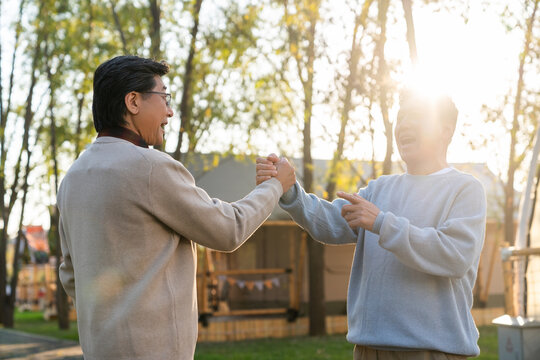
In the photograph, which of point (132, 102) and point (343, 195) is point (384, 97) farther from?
point (132, 102)

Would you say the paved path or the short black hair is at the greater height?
the short black hair

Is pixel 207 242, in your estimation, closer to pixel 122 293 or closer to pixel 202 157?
pixel 122 293

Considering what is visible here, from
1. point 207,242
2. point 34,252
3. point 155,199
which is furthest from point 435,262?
point 34,252

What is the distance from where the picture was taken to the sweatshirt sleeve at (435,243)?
269 centimetres

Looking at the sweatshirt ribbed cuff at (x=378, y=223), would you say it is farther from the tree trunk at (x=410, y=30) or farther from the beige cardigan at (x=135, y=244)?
the tree trunk at (x=410, y=30)

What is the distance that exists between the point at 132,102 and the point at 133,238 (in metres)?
0.52

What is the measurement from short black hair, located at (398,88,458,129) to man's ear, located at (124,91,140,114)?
1.06 metres

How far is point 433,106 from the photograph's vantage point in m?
2.99

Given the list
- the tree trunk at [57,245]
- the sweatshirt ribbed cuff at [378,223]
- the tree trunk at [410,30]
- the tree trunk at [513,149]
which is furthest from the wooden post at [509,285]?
the tree trunk at [57,245]

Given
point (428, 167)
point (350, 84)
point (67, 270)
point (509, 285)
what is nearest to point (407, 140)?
point (428, 167)

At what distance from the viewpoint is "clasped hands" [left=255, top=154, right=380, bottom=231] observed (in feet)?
9.06

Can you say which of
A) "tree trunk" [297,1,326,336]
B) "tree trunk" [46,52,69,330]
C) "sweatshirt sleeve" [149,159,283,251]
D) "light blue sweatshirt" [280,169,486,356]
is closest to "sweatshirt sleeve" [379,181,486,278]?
"light blue sweatshirt" [280,169,486,356]

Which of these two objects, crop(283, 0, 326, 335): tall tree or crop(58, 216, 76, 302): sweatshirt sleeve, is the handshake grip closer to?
crop(58, 216, 76, 302): sweatshirt sleeve

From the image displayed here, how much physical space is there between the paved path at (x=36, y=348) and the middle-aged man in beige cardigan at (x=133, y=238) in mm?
9717
